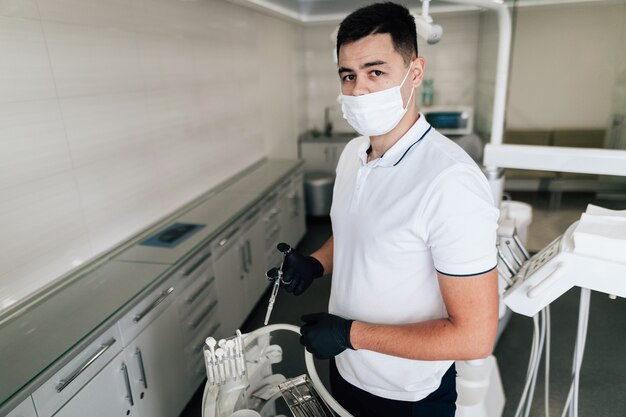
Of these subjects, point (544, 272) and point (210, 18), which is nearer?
point (544, 272)

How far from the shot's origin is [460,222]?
2.90 ft

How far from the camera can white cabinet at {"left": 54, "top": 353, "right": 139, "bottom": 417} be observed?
144 centimetres

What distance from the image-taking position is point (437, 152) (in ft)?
3.30

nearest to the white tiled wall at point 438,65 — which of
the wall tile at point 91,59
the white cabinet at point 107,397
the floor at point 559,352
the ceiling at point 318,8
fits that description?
the ceiling at point 318,8

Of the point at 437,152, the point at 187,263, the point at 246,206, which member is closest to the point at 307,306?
the point at 246,206

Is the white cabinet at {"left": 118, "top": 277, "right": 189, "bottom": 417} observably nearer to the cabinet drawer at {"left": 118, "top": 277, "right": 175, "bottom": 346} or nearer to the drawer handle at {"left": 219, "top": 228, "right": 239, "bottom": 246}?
the cabinet drawer at {"left": 118, "top": 277, "right": 175, "bottom": 346}

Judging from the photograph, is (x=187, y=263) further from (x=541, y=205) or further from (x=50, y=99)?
(x=541, y=205)

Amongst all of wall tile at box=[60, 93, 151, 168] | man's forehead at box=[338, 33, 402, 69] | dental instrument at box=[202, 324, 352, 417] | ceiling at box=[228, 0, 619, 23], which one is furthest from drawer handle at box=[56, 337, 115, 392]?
ceiling at box=[228, 0, 619, 23]

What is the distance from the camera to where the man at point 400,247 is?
90 cm

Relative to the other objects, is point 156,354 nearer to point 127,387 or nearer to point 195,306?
point 127,387

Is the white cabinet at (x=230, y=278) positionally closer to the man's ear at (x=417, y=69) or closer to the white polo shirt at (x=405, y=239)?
the white polo shirt at (x=405, y=239)

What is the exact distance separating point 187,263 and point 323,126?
3923mm

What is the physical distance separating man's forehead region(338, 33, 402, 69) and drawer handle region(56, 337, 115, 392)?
1.32 meters

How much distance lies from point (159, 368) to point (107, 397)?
0.33 m
